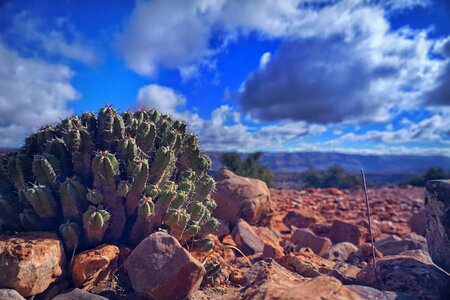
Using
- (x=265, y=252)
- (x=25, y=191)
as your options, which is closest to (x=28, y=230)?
(x=25, y=191)

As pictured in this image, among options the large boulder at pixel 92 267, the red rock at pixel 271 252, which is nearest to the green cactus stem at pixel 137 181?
the large boulder at pixel 92 267

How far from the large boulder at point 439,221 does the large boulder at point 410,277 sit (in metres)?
0.15

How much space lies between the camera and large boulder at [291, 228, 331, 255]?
7.08 meters

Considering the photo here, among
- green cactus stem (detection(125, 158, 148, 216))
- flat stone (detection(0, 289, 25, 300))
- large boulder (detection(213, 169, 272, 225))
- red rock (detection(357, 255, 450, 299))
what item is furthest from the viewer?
large boulder (detection(213, 169, 272, 225))

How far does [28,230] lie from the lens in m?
4.20

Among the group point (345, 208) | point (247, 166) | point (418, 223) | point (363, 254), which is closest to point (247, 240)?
point (363, 254)

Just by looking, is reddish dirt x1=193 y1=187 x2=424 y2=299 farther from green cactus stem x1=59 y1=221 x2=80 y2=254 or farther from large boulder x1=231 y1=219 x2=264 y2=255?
green cactus stem x1=59 y1=221 x2=80 y2=254

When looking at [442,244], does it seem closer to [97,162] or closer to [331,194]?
[97,162]

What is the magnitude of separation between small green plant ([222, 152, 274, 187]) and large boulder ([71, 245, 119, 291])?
17.3 meters

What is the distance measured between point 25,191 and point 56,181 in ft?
1.19

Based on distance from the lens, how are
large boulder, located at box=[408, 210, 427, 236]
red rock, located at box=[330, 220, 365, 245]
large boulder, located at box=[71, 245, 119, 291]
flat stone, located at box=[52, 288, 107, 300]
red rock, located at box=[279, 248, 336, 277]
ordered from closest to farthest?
flat stone, located at box=[52, 288, 107, 300]
large boulder, located at box=[71, 245, 119, 291]
red rock, located at box=[279, 248, 336, 277]
red rock, located at box=[330, 220, 365, 245]
large boulder, located at box=[408, 210, 427, 236]

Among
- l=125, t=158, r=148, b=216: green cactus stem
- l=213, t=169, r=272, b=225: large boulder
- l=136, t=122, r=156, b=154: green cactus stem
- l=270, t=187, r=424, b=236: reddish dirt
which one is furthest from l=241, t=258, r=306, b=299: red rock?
l=270, t=187, r=424, b=236: reddish dirt

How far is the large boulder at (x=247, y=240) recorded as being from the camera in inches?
248

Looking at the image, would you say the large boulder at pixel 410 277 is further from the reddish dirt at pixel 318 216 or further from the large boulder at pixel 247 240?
the large boulder at pixel 247 240
